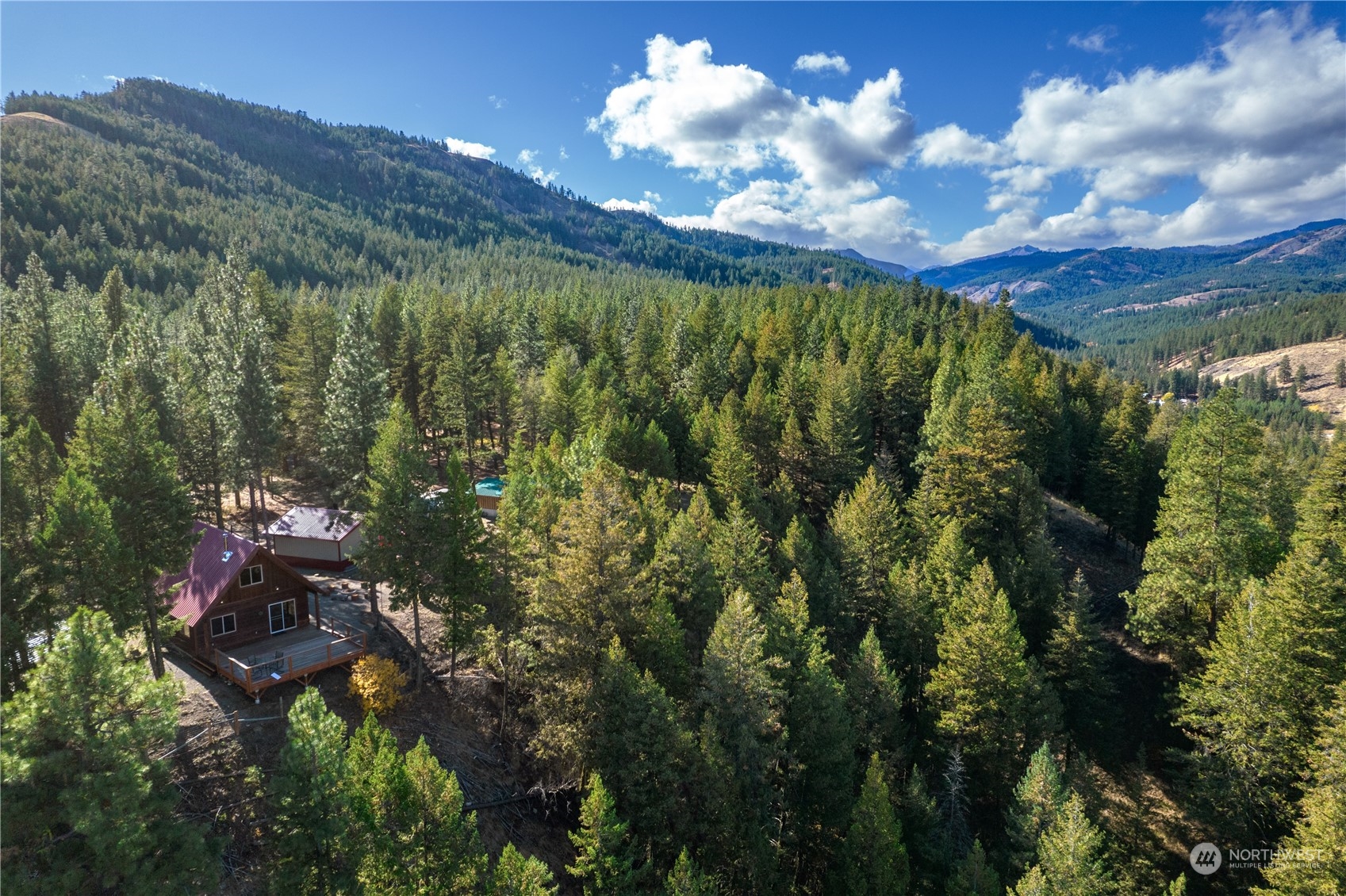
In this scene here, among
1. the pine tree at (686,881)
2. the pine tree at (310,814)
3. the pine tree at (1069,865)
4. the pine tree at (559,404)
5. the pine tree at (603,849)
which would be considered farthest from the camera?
the pine tree at (559,404)

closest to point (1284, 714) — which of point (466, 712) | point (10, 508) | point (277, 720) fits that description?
point (466, 712)

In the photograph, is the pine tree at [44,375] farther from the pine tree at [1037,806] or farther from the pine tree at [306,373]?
the pine tree at [1037,806]

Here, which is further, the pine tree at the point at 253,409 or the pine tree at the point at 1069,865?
the pine tree at the point at 253,409

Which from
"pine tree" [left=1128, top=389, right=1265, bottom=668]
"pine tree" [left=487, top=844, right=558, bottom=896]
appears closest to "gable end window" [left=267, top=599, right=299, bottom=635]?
"pine tree" [left=487, top=844, right=558, bottom=896]

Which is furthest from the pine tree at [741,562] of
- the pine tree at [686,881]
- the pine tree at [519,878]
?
the pine tree at [519,878]

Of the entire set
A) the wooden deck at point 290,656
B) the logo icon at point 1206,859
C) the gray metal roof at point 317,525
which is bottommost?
the logo icon at point 1206,859

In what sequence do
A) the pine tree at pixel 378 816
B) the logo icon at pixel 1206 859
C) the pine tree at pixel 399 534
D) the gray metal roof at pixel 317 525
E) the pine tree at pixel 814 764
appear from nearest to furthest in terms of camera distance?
the pine tree at pixel 378 816, the pine tree at pixel 814 764, the pine tree at pixel 399 534, the logo icon at pixel 1206 859, the gray metal roof at pixel 317 525

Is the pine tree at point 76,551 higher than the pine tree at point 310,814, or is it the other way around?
the pine tree at point 76,551

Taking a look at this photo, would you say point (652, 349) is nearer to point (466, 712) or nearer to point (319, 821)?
point (466, 712)

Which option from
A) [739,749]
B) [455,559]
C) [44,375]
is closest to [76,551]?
[455,559]

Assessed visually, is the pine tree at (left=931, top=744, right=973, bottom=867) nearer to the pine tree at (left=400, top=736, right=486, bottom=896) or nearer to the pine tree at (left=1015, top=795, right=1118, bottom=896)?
the pine tree at (left=1015, top=795, right=1118, bottom=896)
